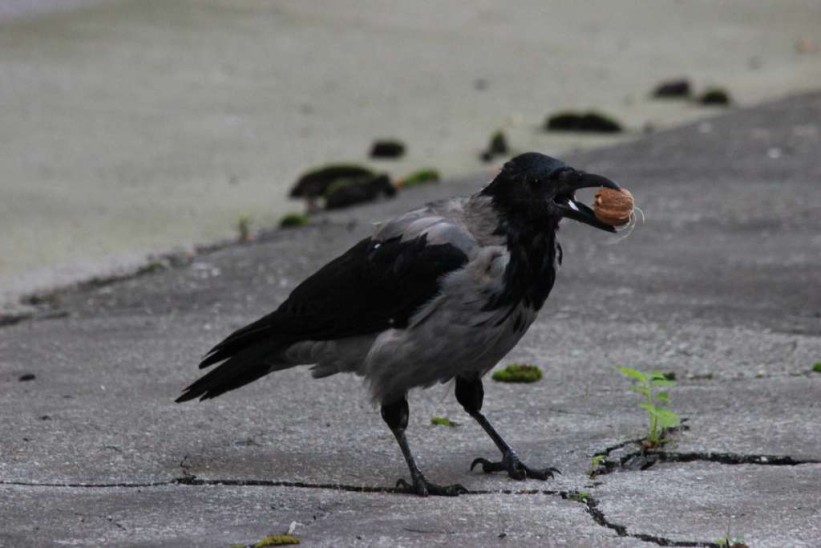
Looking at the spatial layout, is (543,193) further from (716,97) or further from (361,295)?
(716,97)

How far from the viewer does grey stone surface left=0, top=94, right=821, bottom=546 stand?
14.9 feet

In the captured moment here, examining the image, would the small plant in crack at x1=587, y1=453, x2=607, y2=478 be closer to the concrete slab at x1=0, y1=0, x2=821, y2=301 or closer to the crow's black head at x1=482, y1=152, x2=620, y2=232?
the crow's black head at x1=482, y1=152, x2=620, y2=232

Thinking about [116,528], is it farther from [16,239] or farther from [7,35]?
[7,35]

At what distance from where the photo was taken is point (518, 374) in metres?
6.08

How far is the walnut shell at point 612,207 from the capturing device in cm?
499

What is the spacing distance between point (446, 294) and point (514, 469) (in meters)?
0.58

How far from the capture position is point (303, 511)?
4.62 m

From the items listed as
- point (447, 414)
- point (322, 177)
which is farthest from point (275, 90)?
point (447, 414)

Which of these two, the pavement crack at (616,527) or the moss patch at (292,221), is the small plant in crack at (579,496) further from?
the moss patch at (292,221)

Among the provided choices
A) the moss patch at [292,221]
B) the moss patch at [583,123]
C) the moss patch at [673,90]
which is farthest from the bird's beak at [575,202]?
the moss patch at [673,90]

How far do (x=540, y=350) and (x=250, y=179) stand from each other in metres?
3.52

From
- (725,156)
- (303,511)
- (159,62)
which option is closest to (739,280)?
(725,156)

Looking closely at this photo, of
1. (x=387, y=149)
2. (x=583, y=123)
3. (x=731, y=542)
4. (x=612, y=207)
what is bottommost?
(x=731, y=542)

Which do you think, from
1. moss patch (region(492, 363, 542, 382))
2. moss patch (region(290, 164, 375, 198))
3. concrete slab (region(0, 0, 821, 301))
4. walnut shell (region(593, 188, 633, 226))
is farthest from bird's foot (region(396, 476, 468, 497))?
moss patch (region(290, 164, 375, 198))
